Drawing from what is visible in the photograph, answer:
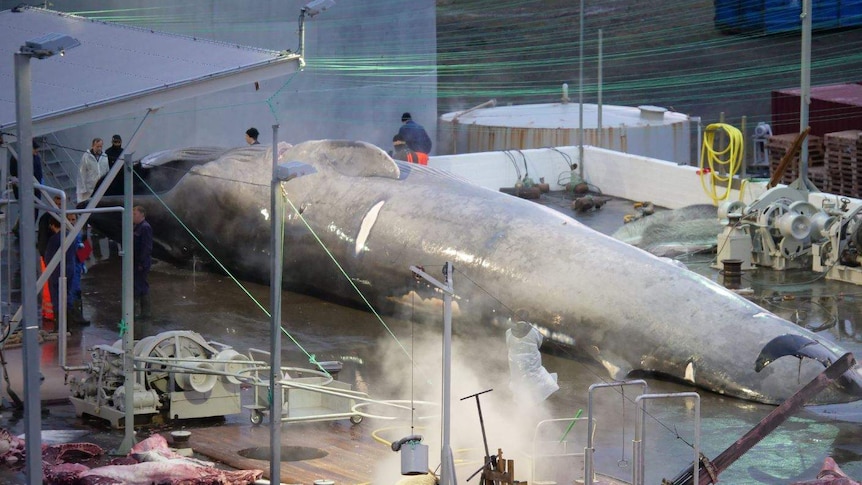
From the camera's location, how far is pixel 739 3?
51.2 meters

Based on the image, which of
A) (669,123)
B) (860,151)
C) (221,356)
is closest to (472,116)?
(669,123)

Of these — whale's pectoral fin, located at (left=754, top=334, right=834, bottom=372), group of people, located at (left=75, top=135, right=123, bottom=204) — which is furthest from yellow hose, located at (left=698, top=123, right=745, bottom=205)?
group of people, located at (left=75, top=135, right=123, bottom=204)

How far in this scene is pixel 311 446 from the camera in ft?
45.9

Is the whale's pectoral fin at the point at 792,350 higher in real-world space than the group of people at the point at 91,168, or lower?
lower

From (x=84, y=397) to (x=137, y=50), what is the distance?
4278mm

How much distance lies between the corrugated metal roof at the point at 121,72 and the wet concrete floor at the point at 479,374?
331 centimetres

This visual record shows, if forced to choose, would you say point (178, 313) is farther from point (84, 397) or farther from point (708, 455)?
point (708, 455)

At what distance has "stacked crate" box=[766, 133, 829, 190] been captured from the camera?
27.6 meters

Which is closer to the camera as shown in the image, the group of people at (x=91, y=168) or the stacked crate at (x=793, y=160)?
the group of people at (x=91, y=168)

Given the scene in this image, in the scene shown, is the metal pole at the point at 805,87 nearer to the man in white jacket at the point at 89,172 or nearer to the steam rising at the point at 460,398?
the steam rising at the point at 460,398

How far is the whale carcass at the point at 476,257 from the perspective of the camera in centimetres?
1538

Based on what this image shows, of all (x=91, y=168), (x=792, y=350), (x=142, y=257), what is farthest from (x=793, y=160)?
(x=142, y=257)

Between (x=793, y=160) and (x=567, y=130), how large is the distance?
5.19 m

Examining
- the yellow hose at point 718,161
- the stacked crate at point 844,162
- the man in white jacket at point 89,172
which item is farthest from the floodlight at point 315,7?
the stacked crate at point 844,162
